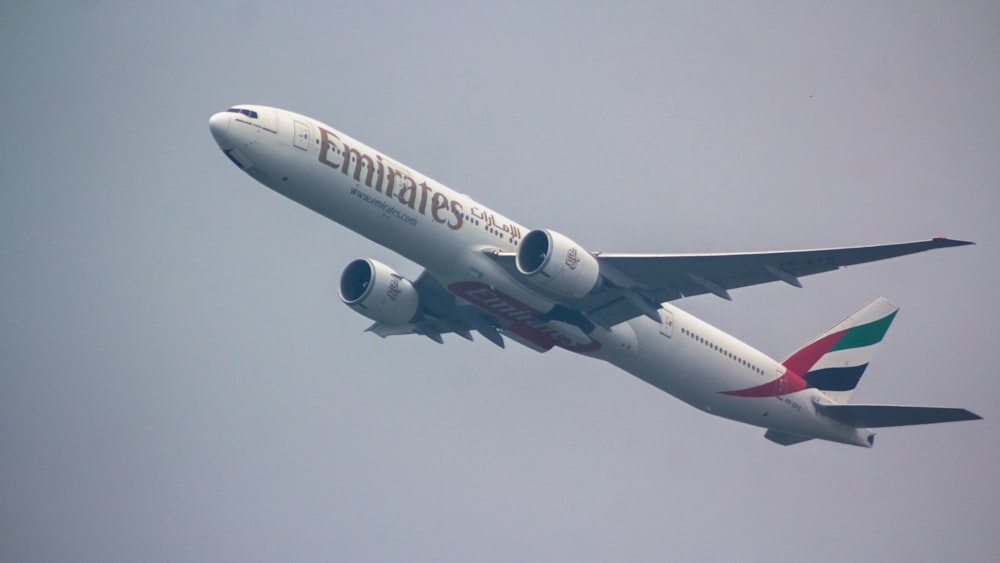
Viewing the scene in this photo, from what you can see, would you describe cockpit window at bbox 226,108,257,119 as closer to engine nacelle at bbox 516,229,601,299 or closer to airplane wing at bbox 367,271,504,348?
engine nacelle at bbox 516,229,601,299

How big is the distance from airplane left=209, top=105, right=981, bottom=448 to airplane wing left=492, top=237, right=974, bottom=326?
5cm

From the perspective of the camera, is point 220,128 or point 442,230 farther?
point 442,230

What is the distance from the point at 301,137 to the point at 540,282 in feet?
28.2

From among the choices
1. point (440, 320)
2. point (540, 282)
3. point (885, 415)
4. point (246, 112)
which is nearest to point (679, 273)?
point (540, 282)

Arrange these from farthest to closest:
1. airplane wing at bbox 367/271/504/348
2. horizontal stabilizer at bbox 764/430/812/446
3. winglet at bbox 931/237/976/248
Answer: horizontal stabilizer at bbox 764/430/812/446
airplane wing at bbox 367/271/504/348
winglet at bbox 931/237/976/248

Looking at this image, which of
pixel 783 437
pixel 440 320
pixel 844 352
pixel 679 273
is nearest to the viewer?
pixel 679 273

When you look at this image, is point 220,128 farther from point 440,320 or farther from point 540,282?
point 440,320

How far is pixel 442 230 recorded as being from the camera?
3541cm

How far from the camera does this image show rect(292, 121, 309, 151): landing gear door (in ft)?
111

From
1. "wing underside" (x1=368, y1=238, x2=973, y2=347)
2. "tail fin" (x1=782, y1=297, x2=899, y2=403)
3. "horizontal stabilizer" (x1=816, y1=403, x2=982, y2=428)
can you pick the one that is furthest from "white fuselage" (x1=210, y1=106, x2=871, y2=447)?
"tail fin" (x1=782, y1=297, x2=899, y2=403)

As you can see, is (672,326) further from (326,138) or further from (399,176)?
(326,138)

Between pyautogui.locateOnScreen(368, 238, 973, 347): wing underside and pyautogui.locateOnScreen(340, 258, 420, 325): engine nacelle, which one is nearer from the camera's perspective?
pyautogui.locateOnScreen(368, 238, 973, 347): wing underside

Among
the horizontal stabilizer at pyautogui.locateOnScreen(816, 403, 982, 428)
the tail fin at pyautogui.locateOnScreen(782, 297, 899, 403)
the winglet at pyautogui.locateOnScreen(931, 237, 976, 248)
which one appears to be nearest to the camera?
the winglet at pyautogui.locateOnScreen(931, 237, 976, 248)

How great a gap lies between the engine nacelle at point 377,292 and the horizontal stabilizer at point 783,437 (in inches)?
582
